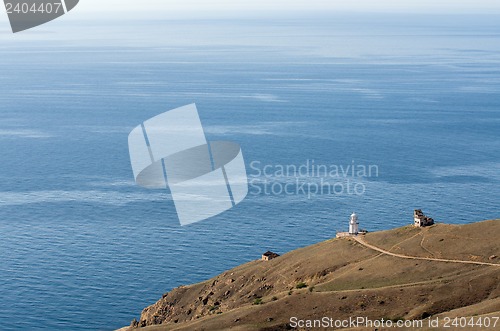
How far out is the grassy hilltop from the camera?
5512cm

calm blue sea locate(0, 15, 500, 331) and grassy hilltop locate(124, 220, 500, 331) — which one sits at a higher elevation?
grassy hilltop locate(124, 220, 500, 331)

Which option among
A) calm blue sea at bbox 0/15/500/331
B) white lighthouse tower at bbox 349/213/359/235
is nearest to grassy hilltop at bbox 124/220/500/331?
white lighthouse tower at bbox 349/213/359/235

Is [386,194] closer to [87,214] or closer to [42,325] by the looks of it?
[87,214]

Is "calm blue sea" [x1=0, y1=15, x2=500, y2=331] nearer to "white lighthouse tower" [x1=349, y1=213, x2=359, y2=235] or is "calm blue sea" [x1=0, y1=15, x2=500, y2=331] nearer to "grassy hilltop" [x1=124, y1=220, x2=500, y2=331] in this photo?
"grassy hilltop" [x1=124, y1=220, x2=500, y2=331]

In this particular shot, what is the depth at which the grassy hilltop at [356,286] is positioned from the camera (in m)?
55.1

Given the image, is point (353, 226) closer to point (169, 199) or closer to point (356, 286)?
point (356, 286)

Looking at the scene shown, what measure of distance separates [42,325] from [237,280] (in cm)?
1615

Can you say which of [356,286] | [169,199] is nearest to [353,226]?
[356,286]

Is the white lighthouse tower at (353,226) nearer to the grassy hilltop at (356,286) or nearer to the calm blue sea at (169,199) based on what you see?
the grassy hilltop at (356,286)

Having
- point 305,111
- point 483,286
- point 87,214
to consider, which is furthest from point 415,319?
point 305,111

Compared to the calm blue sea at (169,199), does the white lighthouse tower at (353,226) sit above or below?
above

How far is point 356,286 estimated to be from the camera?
5922cm

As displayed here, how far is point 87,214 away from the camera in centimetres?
10544

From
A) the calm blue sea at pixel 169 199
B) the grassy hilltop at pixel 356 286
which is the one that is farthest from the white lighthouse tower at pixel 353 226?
the calm blue sea at pixel 169 199
